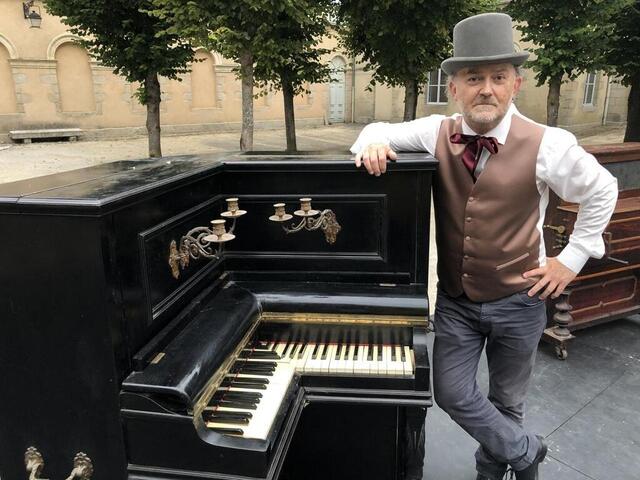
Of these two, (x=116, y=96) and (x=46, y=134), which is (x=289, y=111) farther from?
(x=46, y=134)

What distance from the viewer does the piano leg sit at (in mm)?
2139

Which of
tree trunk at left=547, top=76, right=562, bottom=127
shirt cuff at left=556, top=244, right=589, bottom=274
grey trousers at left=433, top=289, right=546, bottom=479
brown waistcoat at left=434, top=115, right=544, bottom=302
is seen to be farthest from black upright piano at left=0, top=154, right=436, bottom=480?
tree trunk at left=547, top=76, right=562, bottom=127

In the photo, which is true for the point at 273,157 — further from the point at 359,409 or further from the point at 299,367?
the point at 359,409

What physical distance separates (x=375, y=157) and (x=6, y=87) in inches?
800

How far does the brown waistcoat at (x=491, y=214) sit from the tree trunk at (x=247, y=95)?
8229 millimetres

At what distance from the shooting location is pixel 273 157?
97.2 inches

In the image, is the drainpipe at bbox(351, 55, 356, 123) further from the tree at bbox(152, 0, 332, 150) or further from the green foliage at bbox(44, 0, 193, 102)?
the tree at bbox(152, 0, 332, 150)

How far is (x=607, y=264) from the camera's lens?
4105 millimetres

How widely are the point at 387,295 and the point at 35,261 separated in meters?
1.36

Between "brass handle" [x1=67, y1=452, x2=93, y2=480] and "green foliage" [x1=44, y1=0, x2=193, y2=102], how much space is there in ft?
32.3

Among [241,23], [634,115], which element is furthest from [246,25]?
[634,115]

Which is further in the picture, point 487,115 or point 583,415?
point 583,415

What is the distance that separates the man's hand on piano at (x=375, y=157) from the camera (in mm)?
2180

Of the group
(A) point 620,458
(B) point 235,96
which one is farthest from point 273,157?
(B) point 235,96
